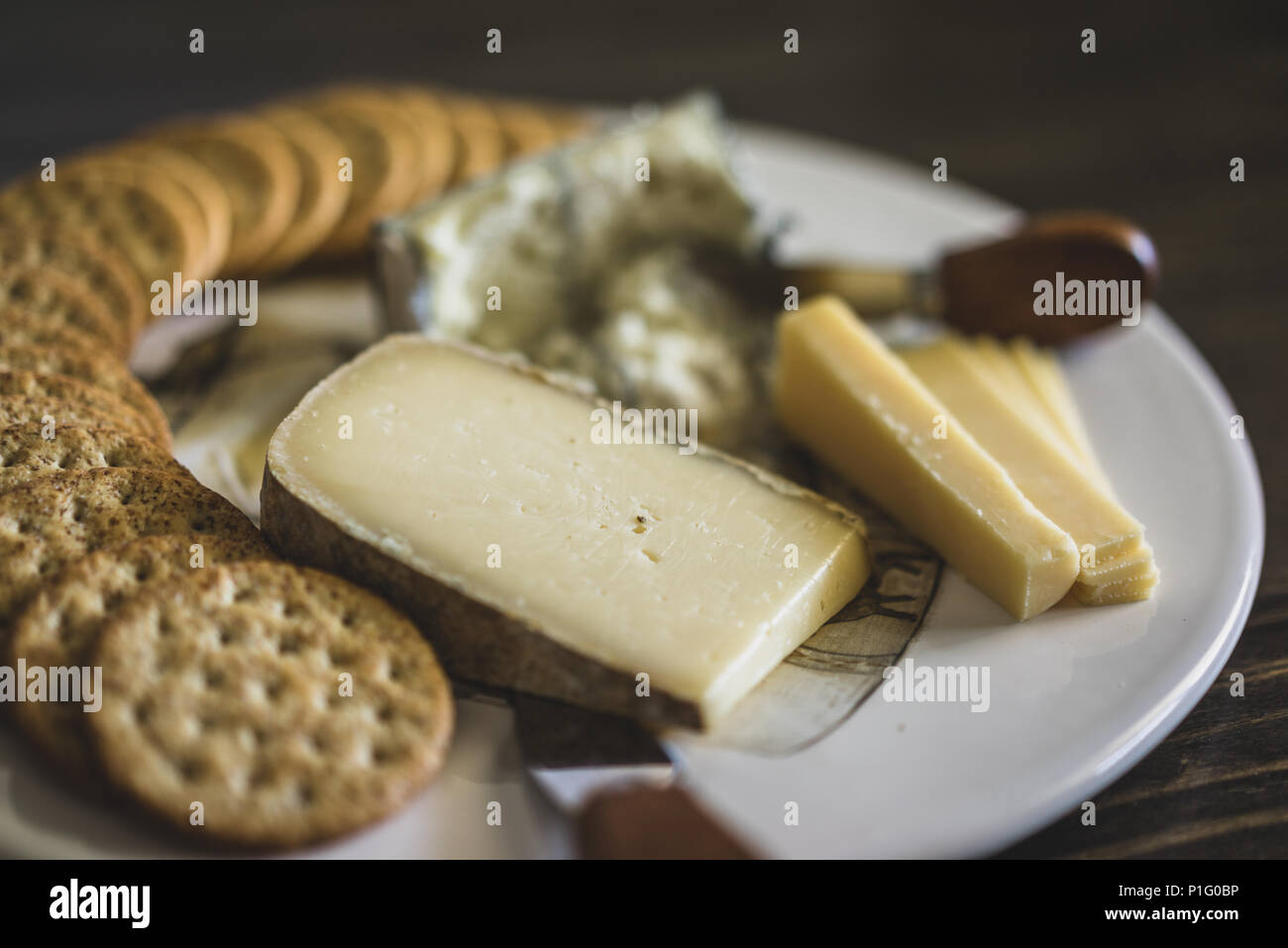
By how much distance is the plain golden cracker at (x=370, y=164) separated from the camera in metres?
2.57

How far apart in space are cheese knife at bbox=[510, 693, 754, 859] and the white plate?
0.04 meters

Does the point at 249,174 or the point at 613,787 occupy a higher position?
the point at 249,174

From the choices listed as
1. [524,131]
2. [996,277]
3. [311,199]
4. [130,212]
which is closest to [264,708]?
[130,212]

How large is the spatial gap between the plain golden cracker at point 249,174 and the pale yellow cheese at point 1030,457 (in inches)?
54.2

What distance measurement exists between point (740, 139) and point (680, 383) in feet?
3.85

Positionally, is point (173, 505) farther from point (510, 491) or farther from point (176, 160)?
point (176, 160)

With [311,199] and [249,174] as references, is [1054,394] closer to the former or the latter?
[311,199]

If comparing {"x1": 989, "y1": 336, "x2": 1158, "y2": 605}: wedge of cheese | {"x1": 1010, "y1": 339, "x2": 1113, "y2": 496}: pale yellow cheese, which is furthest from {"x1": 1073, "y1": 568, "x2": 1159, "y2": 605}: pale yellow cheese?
{"x1": 1010, "y1": 339, "x2": 1113, "y2": 496}: pale yellow cheese

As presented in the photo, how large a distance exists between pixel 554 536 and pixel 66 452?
0.76m

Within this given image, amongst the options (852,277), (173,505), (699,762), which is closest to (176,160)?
(173,505)

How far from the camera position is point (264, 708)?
1.41 meters

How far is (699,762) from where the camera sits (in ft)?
4.91

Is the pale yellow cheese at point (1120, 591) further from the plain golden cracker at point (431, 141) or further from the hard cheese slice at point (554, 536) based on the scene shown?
the plain golden cracker at point (431, 141)
